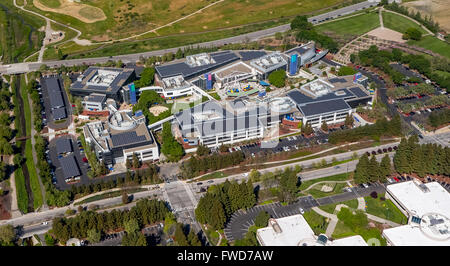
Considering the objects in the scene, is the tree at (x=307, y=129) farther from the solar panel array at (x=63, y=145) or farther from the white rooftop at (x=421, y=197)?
the solar panel array at (x=63, y=145)

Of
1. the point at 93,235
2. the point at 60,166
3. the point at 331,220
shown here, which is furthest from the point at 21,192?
the point at 331,220

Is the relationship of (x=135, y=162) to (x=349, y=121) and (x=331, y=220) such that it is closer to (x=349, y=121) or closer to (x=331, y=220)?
(x=331, y=220)

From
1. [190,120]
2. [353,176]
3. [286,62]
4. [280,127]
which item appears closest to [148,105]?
[190,120]

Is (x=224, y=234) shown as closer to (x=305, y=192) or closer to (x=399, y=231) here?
(x=305, y=192)

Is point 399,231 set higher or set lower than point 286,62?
lower

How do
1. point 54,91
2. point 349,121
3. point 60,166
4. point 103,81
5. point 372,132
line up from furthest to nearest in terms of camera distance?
point 54,91 → point 103,81 → point 349,121 → point 372,132 → point 60,166

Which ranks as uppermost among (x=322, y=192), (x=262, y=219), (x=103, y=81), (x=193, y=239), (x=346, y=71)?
(x=103, y=81)

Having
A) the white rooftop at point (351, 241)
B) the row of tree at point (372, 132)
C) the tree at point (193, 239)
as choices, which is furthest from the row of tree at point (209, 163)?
the white rooftop at point (351, 241)

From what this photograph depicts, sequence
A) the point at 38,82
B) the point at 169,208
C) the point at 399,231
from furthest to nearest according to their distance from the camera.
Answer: the point at 38,82 → the point at 169,208 → the point at 399,231
